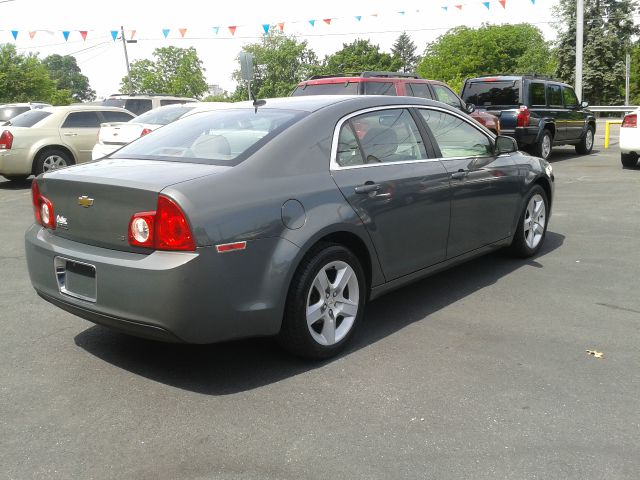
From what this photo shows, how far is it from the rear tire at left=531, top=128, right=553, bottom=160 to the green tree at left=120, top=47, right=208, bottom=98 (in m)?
68.2

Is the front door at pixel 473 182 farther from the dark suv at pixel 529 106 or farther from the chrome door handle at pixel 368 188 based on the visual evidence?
the dark suv at pixel 529 106

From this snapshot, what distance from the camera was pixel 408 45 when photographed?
120m

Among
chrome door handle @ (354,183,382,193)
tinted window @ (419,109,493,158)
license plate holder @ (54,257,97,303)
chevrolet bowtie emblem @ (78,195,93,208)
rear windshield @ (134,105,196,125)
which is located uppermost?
rear windshield @ (134,105,196,125)

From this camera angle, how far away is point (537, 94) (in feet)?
46.2

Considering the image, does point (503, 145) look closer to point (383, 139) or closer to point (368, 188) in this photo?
point (383, 139)

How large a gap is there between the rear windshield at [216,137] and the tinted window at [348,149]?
0.29 metres

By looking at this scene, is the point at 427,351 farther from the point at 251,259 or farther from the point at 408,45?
the point at 408,45

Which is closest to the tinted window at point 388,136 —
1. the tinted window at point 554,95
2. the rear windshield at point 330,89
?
the rear windshield at point 330,89

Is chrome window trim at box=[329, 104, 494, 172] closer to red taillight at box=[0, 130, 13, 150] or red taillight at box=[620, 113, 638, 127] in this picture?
red taillight at box=[620, 113, 638, 127]

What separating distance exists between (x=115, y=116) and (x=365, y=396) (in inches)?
451

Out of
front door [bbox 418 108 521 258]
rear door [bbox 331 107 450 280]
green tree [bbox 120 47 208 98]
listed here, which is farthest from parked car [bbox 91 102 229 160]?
green tree [bbox 120 47 208 98]

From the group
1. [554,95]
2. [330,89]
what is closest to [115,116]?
[330,89]

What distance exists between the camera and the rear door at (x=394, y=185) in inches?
159

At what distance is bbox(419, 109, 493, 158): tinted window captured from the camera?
15.9 feet
